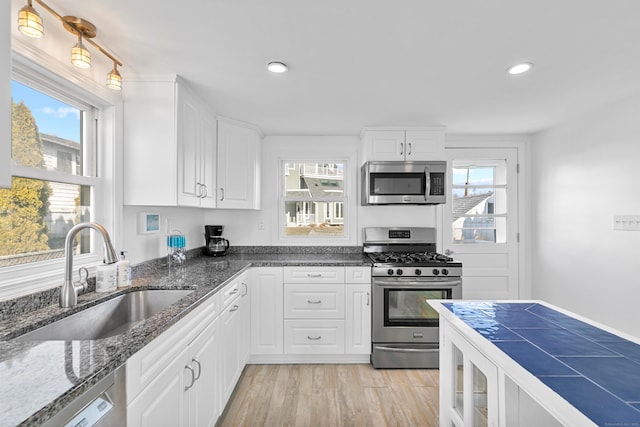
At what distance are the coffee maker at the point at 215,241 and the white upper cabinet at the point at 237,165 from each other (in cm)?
40

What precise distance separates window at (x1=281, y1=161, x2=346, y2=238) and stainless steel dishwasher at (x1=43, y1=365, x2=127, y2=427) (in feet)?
8.43

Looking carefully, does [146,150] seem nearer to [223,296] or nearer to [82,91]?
[82,91]

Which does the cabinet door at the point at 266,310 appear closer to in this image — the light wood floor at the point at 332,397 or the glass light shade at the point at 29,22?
the light wood floor at the point at 332,397

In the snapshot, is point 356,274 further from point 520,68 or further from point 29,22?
point 29,22

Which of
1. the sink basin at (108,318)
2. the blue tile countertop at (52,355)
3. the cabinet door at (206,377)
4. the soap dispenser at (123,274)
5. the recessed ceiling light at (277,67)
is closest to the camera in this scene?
the blue tile countertop at (52,355)

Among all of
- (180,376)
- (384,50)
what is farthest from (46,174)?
(384,50)

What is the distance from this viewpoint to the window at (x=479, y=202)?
3.52 m

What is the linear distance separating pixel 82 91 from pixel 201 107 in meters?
0.85

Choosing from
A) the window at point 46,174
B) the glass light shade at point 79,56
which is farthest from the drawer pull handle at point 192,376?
the glass light shade at point 79,56

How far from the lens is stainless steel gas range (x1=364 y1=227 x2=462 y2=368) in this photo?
2746 millimetres

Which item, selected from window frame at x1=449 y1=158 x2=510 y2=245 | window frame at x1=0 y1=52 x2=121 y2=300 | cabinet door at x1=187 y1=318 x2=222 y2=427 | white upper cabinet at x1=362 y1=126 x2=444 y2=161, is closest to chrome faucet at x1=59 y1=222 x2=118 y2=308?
window frame at x1=0 y1=52 x2=121 y2=300

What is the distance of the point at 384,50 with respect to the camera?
170cm

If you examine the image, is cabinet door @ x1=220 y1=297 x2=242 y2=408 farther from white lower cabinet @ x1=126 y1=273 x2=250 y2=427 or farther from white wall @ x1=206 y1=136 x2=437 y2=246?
white wall @ x1=206 y1=136 x2=437 y2=246

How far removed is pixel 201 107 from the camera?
2.44m
